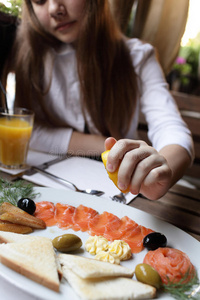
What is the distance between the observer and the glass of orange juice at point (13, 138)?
40.6 inches

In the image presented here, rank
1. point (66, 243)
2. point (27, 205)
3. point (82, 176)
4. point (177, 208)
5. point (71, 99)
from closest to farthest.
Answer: point (66, 243) → point (27, 205) → point (177, 208) → point (82, 176) → point (71, 99)

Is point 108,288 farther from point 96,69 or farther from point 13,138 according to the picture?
point 96,69

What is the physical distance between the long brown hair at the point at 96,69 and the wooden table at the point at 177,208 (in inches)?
21.5

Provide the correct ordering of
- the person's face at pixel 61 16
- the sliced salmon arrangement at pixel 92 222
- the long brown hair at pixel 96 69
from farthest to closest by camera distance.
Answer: the long brown hair at pixel 96 69, the person's face at pixel 61 16, the sliced salmon arrangement at pixel 92 222

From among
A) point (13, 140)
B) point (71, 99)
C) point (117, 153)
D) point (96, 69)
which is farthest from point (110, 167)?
point (71, 99)

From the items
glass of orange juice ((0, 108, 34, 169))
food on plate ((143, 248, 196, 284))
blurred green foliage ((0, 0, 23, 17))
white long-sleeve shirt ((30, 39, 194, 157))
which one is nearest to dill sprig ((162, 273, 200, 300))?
food on plate ((143, 248, 196, 284))

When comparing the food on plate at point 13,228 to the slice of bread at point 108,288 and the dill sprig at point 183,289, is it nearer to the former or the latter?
the slice of bread at point 108,288

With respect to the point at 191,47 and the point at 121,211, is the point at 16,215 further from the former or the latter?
the point at 191,47

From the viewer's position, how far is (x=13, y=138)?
1.06 m

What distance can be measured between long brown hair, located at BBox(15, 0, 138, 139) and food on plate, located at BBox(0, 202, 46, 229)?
0.76 meters

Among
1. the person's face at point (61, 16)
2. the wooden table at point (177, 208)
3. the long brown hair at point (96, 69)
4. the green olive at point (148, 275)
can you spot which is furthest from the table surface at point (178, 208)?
the person's face at point (61, 16)

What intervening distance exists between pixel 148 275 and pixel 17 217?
0.30 meters

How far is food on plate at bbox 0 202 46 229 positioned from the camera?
62cm

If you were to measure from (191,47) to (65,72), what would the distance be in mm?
2216
